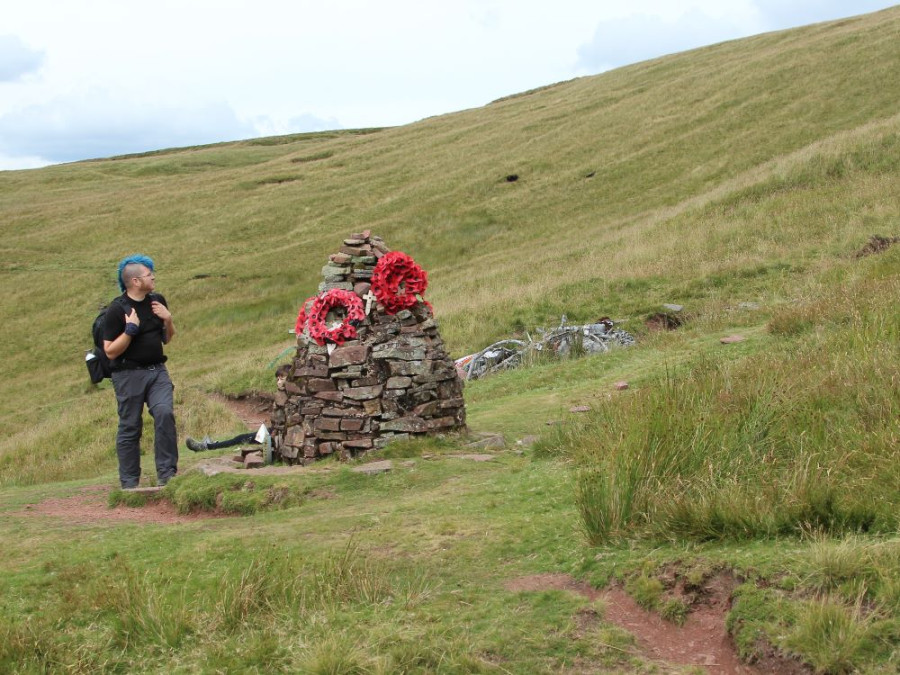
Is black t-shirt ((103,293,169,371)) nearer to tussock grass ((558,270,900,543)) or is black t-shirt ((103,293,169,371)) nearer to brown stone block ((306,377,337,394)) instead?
brown stone block ((306,377,337,394))

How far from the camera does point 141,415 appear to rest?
36.1ft

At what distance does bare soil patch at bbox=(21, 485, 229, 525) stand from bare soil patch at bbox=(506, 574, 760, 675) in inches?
215

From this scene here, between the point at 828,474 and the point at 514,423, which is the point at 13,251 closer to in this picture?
the point at 514,423

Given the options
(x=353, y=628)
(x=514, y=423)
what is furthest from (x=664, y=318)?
(x=353, y=628)

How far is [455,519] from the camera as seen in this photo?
734cm

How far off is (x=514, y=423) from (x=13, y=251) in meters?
41.6

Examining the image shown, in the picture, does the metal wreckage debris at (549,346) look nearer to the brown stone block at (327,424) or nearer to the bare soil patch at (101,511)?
the brown stone block at (327,424)

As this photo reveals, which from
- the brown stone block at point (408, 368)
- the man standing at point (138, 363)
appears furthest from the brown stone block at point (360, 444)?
the man standing at point (138, 363)

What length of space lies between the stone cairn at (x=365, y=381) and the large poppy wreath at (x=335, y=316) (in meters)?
0.01

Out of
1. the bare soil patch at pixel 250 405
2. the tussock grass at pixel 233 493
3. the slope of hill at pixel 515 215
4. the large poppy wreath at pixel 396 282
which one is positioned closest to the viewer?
the tussock grass at pixel 233 493

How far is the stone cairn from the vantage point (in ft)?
36.5

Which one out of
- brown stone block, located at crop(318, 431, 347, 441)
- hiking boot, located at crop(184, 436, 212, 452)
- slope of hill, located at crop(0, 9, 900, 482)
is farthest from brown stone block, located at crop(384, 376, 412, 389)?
slope of hill, located at crop(0, 9, 900, 482)

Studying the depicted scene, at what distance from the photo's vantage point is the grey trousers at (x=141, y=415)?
429 inches

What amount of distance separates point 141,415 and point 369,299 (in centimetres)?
323
